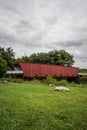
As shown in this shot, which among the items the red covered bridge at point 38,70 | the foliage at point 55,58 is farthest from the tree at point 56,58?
the red covered bridge at point 38,70

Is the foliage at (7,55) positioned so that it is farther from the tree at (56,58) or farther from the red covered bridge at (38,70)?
the tree at (56,58)

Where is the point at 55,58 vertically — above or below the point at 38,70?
above

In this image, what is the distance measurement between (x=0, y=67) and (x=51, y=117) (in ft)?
89.3

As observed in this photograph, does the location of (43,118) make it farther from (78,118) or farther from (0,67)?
(0,67)

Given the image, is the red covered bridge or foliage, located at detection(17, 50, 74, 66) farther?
foliage, located at detection(17, 50, 74, 66)

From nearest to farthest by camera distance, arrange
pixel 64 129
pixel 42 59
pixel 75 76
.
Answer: pixel 64 129 → pixel 75 76 → pixel 42 59

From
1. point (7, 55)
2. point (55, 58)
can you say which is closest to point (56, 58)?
point (55, 58)

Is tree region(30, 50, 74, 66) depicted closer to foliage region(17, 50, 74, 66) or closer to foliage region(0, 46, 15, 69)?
foliage region(17, 50, 74, 66)

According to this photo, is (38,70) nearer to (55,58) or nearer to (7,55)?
(7,55)

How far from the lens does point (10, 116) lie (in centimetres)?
756

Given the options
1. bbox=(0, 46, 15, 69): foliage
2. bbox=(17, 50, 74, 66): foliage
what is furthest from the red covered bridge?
bbox=(17, 50, 74, 66): foliage

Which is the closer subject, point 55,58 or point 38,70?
point 38,70

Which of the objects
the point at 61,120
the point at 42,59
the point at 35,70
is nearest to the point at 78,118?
the point at 61,120

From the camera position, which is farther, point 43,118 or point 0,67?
point 0,67
